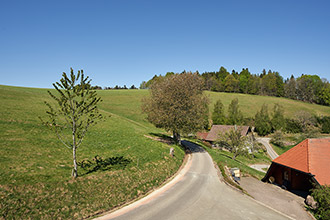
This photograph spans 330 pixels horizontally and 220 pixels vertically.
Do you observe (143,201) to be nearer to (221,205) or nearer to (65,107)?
(221,205)

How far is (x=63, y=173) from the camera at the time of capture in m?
15.1

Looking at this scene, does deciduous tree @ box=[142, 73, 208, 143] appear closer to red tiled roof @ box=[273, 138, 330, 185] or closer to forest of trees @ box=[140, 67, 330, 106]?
red tiled roof @ box=[273, 138, 330, 185]

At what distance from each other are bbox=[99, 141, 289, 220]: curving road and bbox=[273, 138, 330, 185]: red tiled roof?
6741 millimetres

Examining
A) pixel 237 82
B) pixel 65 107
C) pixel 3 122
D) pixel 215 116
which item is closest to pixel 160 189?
pixel 65 107

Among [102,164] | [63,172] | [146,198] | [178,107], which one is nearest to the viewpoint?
[63,172]

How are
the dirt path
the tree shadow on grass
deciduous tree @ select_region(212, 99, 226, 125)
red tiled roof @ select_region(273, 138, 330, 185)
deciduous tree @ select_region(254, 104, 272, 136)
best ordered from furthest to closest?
deciduous tree @ select_region(254, 104, 272, 136) → deciduous tree @ select_region(212, 99, 226, 125) → red tiled roof @ select_region(273, 138, 330, 185) → the tree shadow on grass → the dirt path

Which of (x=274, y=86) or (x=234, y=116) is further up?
(x=274, y=86)

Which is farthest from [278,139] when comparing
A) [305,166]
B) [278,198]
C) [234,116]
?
[278,198]

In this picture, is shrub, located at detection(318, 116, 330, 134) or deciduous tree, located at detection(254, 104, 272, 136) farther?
shrub, located at detection(318, 116, 330, 134)

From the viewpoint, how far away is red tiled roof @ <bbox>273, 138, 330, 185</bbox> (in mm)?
17703

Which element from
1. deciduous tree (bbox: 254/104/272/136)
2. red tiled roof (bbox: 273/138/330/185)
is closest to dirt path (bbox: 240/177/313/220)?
red tiled roof (bbox: 273/138/330/185)

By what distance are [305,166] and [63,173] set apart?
74.7 ft

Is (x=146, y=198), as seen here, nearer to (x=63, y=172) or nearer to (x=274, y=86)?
(x=63, y=172)

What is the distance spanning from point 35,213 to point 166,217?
8.02 meters
